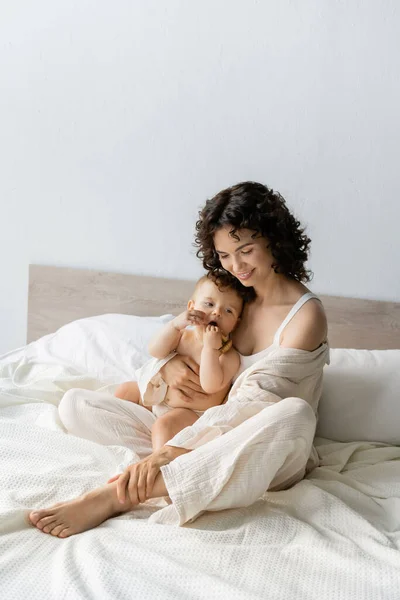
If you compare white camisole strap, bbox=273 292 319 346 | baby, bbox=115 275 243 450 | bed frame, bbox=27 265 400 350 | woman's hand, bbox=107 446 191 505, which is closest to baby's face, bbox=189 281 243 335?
baby, bbox=115 275 243 450

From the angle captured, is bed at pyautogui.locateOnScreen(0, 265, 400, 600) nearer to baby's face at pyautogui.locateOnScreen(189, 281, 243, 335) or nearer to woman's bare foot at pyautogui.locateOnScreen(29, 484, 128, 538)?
woman's bare foot at pyautogui.locateOnScreen(29, 484, 128, 538)

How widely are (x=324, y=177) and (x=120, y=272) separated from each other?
33.9 inches

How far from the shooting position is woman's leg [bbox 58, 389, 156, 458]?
6.18 feet

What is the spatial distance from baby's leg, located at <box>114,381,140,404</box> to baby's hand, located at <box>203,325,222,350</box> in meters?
0.34

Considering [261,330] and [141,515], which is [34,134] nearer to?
[261,330]

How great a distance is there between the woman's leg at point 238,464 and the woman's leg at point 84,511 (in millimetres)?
67

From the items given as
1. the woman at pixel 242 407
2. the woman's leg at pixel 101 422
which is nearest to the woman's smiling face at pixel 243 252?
the woman at pixel 242 407

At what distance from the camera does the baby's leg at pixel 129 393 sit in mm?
2080

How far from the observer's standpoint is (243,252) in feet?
5.98

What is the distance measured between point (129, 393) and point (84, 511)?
24.6 inches

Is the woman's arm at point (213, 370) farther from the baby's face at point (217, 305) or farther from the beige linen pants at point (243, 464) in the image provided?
the beige linen pants at point (243, 464)

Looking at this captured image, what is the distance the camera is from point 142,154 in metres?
2.71

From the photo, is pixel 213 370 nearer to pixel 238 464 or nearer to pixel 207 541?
pixel 238 464

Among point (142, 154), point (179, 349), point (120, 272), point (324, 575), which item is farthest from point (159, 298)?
point (324, 575)
